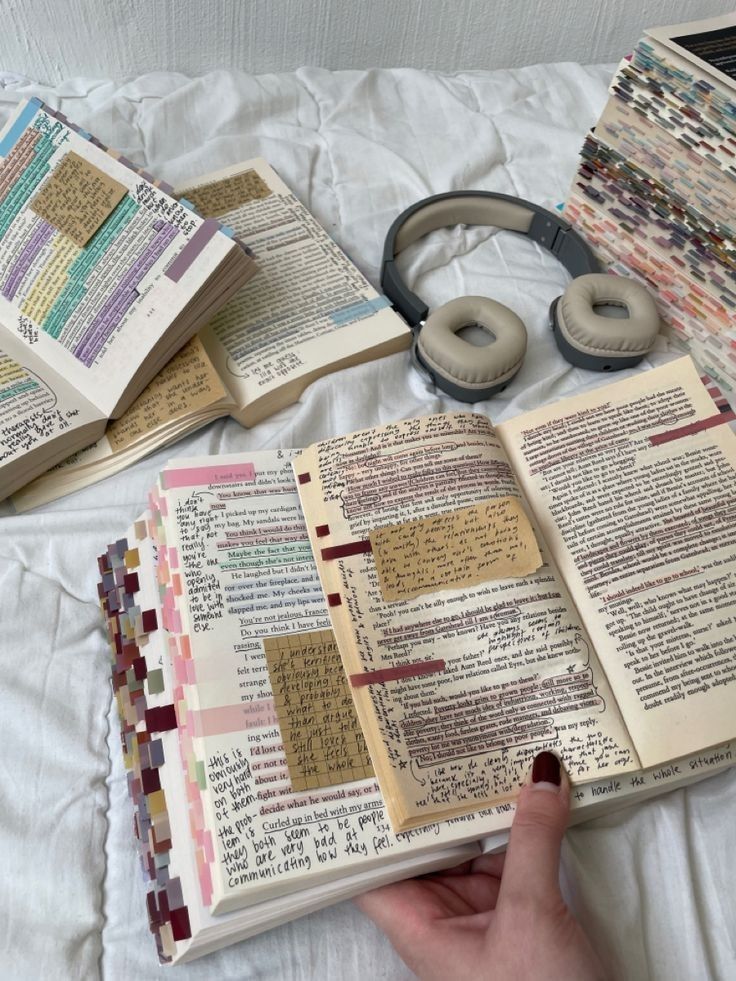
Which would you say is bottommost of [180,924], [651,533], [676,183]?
[180,924]

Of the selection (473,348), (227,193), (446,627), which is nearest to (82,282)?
(227,193)

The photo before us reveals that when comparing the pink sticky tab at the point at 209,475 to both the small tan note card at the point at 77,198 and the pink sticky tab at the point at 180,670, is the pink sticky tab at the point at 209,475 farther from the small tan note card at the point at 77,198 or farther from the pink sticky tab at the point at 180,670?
the small tan note card at the point at 77,198

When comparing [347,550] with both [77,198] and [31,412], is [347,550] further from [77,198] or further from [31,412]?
[77,198]

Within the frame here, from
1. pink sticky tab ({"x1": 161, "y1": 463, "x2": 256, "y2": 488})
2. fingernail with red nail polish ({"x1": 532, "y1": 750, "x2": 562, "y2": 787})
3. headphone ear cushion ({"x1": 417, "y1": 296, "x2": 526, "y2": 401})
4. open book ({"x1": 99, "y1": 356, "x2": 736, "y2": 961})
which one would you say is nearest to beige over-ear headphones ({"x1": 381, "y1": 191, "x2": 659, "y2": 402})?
headphone ear cushion ({"x1": 417, "y1": 296, "x2": 526, "y2": 401})

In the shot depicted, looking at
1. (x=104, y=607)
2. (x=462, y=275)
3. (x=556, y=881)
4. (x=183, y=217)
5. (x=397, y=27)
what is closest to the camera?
(x=556, y=881)

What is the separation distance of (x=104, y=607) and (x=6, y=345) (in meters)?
0.29

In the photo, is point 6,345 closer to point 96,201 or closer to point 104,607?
point 96,201

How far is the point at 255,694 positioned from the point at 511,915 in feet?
0.66

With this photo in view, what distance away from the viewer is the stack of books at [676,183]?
0.70 metres

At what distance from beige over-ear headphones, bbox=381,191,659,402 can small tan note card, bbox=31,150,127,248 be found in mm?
284

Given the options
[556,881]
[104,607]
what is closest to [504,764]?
[556,881]

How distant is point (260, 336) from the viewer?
775 mm

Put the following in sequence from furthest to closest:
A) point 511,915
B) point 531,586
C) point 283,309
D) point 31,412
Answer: point 283,309 → point 31,412 → point 531,586 → point 511,915

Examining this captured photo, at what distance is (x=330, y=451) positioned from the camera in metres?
0.62
